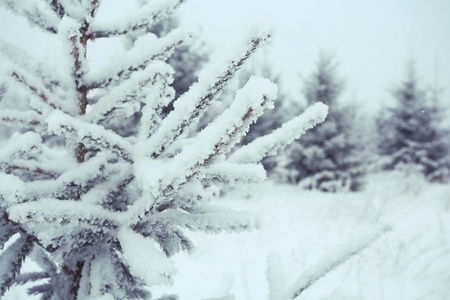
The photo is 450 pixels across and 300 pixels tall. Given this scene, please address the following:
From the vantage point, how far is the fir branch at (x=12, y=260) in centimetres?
89

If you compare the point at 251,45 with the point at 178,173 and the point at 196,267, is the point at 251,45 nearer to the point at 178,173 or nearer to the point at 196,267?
the point at 178,173

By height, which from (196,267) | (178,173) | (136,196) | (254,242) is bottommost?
(178,173)

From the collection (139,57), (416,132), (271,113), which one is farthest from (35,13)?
(416,132)

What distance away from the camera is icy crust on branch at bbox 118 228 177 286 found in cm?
56

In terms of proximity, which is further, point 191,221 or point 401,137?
point 401,137

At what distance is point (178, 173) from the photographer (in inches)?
22.8

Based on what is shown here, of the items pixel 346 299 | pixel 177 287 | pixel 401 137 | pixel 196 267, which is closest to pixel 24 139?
pixel 346 299

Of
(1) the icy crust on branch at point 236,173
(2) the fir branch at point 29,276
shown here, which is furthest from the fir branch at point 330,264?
(2) the fir branch at point 29,276

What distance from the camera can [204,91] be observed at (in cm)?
61

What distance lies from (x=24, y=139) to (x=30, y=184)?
0.15 meters

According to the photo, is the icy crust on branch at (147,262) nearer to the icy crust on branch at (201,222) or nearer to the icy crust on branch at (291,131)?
the icy crust on branch at (201,222)

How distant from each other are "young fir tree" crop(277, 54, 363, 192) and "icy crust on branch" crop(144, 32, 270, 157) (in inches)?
467

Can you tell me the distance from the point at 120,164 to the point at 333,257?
793 mm

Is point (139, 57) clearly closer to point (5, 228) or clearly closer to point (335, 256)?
point (5, 228)
